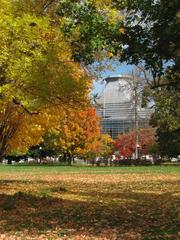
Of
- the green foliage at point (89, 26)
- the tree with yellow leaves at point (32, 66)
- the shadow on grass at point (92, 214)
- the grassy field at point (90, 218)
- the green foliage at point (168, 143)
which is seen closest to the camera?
the grassy field at point (90, 218)

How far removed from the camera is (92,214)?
14.4 meters

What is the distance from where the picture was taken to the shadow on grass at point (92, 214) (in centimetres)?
1208

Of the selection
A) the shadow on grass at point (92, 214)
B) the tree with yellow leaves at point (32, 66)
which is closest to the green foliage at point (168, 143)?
the shadow on grass at point (92, 214)

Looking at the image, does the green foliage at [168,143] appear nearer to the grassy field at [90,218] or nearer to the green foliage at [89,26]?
the grassy field at [90,218]

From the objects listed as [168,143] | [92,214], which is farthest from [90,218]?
[168,143]

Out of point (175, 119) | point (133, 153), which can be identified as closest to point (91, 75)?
point (175, 119)

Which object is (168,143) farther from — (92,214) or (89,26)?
(89,26)

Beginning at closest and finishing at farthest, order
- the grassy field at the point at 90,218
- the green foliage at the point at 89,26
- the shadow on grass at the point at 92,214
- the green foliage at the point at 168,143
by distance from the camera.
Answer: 1. the grassy field at the point at 90,218
2. the shadow on grass at the point at 92,214
3. the green foliage at the point at 89,26
4. the green foliage at the point at 168,143

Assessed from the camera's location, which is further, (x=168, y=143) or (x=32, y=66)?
(x=168, y=143)

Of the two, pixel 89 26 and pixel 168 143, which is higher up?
pixel 168 143

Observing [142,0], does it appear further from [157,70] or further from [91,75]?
[91,75]

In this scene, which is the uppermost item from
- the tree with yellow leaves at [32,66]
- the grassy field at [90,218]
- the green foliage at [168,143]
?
the green foliage at [168,143]

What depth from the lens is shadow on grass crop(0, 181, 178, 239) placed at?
12078mm

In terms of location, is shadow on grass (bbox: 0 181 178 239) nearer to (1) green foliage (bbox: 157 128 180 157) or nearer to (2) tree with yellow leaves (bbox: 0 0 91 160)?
(2) tree with yellow leaves (bbox: 0 0 91 160)
